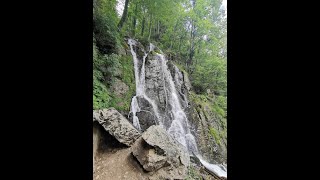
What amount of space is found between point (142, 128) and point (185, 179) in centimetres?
248

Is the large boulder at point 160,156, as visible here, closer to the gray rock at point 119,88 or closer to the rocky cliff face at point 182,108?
the rocky cliff face at point 182,108

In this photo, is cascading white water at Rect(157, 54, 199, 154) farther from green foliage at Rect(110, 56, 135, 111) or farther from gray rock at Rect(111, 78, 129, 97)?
gray rock at Rect(111, 78, 129, 97)

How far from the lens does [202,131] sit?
6.96 meters

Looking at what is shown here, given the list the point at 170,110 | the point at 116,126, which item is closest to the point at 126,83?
the point at 116,126

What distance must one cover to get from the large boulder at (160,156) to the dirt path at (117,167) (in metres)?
0.20

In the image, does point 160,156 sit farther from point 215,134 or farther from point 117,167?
point 215,134

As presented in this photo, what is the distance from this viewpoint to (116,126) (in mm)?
4270

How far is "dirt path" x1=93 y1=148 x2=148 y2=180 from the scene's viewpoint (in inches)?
135

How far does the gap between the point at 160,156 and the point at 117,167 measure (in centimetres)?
118

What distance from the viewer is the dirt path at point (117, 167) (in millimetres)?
3436
